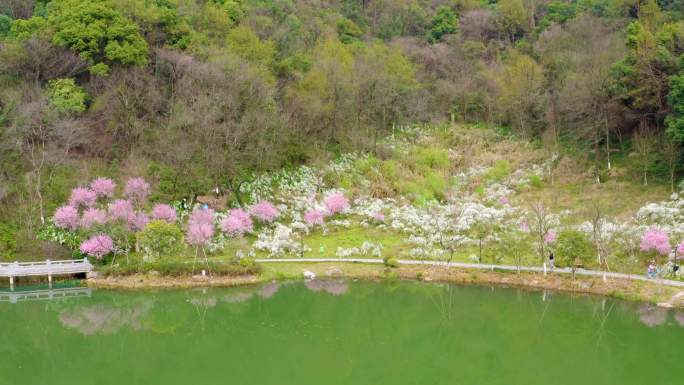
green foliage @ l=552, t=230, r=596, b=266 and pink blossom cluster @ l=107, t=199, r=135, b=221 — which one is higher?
pink blossom cluster @ l=107, t=199, r=135, b=221

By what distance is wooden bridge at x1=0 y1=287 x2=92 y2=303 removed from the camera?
37.6 metres

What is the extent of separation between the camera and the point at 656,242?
36719mm

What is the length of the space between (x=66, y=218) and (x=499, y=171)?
3106 centimetres

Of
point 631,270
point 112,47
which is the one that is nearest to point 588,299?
point 631,270

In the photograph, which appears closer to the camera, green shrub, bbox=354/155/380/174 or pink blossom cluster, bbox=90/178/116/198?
pink blossom cluster, bbox=90/178/116/198

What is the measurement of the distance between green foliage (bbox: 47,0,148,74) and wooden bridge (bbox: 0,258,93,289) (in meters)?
17.8

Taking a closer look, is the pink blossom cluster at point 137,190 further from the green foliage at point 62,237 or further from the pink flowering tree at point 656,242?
the pink flowering tree at point 656,242

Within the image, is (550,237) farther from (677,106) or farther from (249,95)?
(249,95)

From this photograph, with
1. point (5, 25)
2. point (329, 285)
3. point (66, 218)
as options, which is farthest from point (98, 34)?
point (329, 285)

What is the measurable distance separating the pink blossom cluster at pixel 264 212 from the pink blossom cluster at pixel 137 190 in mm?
6765

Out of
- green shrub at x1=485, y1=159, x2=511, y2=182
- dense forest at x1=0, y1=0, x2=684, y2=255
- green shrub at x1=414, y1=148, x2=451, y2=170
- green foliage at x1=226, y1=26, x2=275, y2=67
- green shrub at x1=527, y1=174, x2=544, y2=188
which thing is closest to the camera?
dense forest at x1=0, y1=0, x2=684, y2=255

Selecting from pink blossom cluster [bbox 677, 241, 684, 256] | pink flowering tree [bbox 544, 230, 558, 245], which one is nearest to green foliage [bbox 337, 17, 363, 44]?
pink flowering tree [bbox 544, 230, 558, 245]

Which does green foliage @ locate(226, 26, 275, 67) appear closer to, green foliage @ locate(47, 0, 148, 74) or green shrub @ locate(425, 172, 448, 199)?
green foliage @ locate(47, 0, 148, 74)

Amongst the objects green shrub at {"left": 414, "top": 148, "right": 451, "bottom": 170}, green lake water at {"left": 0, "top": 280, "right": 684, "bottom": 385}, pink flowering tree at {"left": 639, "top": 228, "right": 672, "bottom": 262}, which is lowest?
green lake water at {"left": 0, "top": 280, "right": 684, "bottom": 385}
